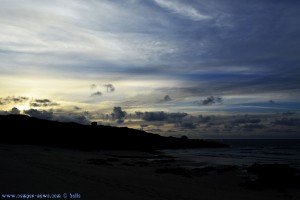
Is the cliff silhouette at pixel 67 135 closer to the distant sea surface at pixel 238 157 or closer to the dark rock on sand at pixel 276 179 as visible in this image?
the distant sea surface at pixel 238 157

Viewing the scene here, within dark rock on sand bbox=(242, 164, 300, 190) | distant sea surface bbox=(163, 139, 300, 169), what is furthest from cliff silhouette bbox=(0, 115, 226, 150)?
dark rock on sand bbox=(242, 164, 300, 190)

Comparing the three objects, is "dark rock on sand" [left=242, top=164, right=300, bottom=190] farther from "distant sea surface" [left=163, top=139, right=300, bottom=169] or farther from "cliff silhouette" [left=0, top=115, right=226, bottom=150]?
"cliff silhouette" [left=0, top=115, right=226, bottom=150]

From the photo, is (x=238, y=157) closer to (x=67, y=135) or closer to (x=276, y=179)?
(x=276, y=179)

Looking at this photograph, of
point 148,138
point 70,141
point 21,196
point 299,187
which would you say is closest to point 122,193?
point 21,196

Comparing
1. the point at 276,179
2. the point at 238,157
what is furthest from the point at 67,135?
the point at 276,179

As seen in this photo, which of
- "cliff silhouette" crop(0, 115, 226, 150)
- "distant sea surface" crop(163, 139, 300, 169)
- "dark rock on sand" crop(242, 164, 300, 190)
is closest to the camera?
"dark rock on sand" crop(242, 164, 300, 190)

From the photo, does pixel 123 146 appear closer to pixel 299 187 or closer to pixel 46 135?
pixel 46 135

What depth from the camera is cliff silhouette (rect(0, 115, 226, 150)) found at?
A: 78438mm

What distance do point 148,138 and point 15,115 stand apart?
43679mm

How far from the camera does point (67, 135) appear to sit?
87562 millimetres

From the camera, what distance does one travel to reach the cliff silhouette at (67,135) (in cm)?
7844

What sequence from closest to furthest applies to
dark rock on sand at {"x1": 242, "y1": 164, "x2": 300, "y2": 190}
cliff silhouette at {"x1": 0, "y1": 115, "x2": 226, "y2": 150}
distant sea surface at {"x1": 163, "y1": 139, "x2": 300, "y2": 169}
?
dark rock on sand at {"x1": 242, "y1": 164, "x2": 300, "y2": 190} < distant sea surface at {"x1": 163, "y1": 139, "x2": 300, "y2": 169} < cliff silhouette at {"x1": 0, "y1": 115, "x2": 226, "y2": 150}

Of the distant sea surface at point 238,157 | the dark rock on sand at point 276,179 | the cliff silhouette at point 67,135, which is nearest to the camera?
the dark rock on sand at point 276,179

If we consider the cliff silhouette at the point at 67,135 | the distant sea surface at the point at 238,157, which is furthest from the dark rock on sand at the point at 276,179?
Result: the cliff silhouette at the point at 67,135
